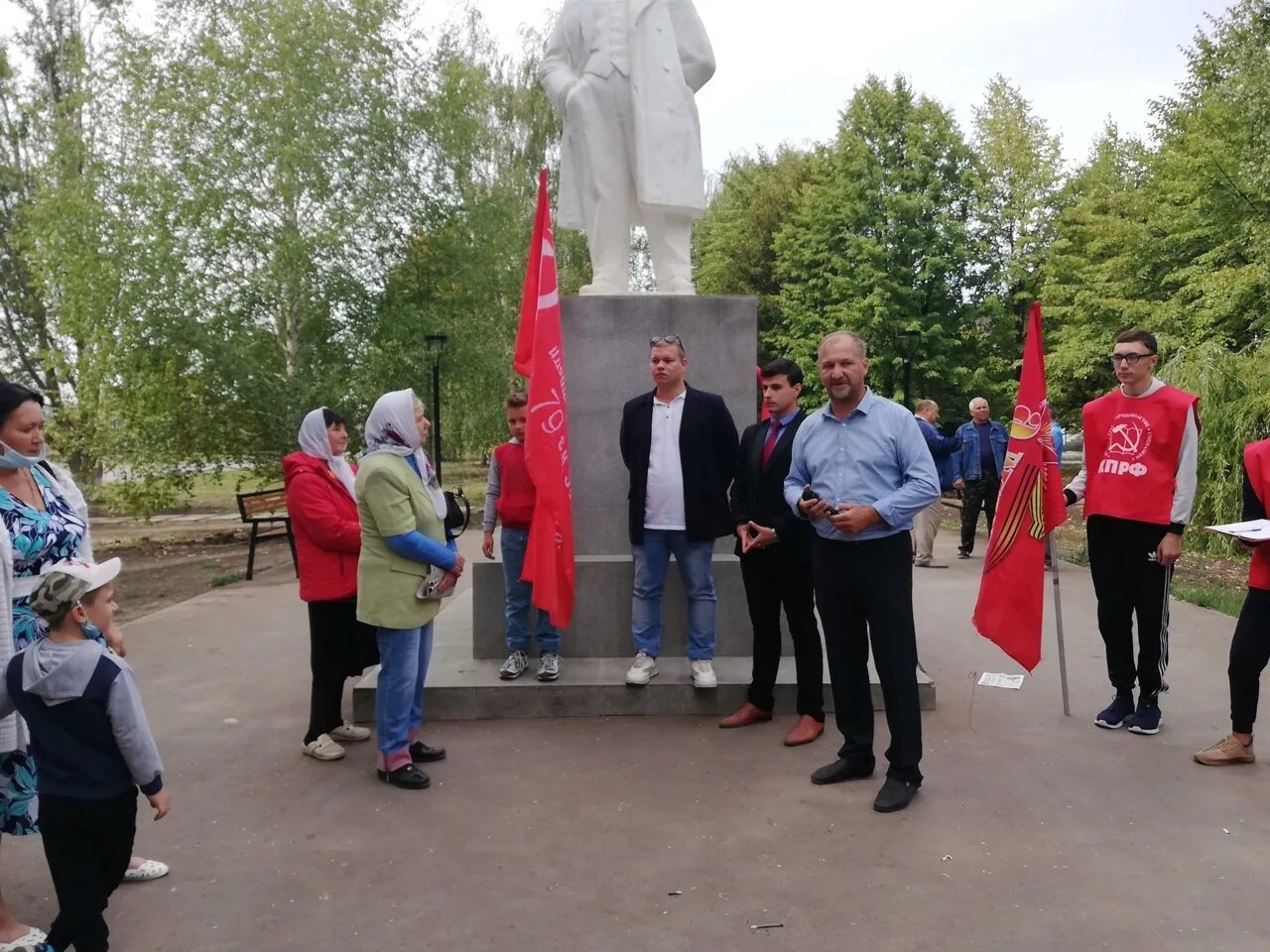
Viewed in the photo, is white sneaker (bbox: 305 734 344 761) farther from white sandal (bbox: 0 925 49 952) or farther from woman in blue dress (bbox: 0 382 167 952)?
white sandal (bbox: 0 925 49 952)

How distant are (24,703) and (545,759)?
7.39 feet

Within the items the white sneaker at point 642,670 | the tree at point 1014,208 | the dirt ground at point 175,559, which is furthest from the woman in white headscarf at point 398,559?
the tree at point 1014,208

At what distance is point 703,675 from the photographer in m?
4.84

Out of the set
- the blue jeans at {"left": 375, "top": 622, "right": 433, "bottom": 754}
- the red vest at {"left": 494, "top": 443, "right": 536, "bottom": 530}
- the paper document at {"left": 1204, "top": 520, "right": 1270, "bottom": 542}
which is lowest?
the blue jeans at {"left": 375, "top": 622, "right": 433, "bottom": 754}

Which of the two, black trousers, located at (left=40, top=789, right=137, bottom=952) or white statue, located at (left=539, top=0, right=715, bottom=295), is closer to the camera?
black trousers, located at (left=40, top=789, right=137, bottom=952)

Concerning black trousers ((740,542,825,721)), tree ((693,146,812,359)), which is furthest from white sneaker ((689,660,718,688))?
tree ((693,146,812,359))

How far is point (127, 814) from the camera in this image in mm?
2682

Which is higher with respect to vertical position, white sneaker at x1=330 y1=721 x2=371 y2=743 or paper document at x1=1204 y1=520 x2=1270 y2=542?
paper document at x1=1204 y1=520 x2=1270 y2=542

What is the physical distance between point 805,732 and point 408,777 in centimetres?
181

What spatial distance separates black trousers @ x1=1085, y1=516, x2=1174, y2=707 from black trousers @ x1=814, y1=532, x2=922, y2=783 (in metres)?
1.42

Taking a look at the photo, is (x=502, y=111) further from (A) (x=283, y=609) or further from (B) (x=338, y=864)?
(B) (x=338, y=864)

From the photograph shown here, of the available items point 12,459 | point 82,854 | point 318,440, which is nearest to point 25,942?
point 82,854

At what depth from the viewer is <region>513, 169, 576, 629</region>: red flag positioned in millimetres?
4680

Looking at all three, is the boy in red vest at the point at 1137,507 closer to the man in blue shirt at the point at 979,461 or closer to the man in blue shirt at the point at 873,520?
the man in blue shirt at the point at 873,520
